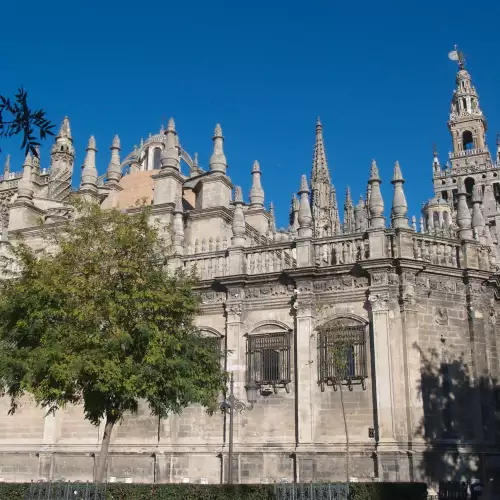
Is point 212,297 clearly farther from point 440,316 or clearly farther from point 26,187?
point 26,187

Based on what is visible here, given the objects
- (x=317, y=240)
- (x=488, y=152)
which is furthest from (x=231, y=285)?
(x=488, y=152)

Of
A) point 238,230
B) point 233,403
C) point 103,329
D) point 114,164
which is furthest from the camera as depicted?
point 114,164

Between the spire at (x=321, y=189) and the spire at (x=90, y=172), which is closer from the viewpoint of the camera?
the spire at (x=90, y=172)

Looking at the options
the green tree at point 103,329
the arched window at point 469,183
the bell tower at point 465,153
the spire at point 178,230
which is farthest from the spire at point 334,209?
the green tree at point 103,329

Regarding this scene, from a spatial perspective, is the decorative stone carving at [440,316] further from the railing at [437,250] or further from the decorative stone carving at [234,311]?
the decorative stone carving at [234,311]

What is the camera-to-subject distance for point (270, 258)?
2425 centimetres

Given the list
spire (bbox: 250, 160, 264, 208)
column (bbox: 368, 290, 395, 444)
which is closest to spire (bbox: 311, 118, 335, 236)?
spire (bbox: 250, 160, 264, 208)

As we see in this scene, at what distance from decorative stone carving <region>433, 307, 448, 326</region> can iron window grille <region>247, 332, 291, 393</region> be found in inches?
192

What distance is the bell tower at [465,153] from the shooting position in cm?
7350

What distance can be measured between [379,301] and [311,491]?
8674mm

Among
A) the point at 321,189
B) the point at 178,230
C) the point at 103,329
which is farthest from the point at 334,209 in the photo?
the point at 103,329

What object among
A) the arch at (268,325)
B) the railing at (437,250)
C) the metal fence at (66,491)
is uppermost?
the railing at (437,250)

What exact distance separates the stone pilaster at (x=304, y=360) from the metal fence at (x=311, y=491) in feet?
21.4

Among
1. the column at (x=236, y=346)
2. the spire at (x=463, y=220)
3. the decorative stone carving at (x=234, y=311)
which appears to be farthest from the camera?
the decorative stone carving at (x=234, y=311)
